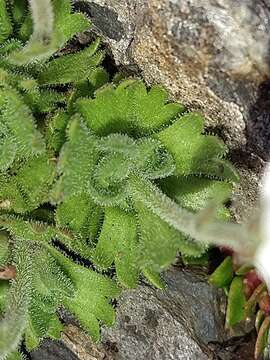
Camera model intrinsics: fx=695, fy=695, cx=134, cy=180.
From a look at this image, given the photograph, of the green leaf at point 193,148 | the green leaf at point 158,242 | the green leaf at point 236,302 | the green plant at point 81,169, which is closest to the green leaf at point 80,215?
the green plant at point 81,169

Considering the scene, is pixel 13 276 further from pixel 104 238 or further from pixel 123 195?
pixel 123 195

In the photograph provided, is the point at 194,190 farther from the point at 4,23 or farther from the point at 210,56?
the point at 4,23

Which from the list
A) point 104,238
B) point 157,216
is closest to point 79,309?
point 104,238

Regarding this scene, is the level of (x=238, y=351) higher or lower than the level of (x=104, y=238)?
lower

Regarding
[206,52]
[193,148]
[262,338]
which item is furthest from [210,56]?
[262,338]

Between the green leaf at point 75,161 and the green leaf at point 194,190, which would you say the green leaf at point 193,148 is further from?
the green leaf at point 75,161

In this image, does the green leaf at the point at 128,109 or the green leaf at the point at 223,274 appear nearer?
the green leaf at the point at 128,109
